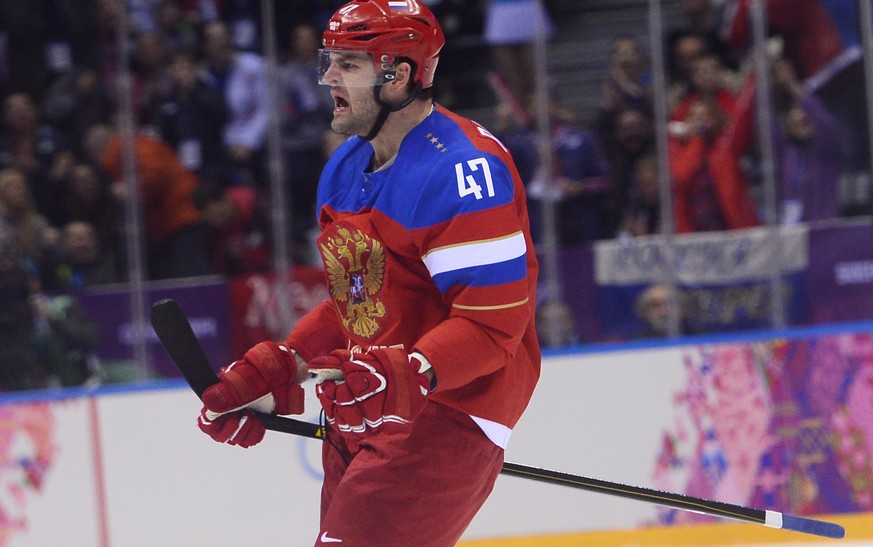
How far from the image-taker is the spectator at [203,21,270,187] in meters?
5.49

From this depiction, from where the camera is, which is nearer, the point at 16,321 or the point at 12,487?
the point at 12,487

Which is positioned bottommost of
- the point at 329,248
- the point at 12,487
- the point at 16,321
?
the point at 12,487

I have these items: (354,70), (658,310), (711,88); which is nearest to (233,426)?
(354,70)

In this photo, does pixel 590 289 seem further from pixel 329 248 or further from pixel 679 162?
pixel 329 248

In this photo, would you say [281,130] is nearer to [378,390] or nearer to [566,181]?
[566,181]

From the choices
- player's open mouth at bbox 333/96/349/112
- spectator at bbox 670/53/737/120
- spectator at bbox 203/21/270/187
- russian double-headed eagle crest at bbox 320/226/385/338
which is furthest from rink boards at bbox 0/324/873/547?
player's open mouth at bbox 333/96/349/112

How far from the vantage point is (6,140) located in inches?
229

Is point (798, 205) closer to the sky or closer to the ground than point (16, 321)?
closer to the sky

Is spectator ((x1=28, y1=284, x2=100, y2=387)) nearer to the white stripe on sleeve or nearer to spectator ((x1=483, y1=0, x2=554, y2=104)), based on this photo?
spectator ((x1=483, y1=0, x2=554, y2=104))

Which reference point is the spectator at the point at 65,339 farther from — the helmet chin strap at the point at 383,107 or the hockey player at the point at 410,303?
the helmet chin strap at the point at 383,107

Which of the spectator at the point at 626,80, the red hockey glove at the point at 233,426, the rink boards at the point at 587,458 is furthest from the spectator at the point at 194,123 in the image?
the red hockey glove at the point at 233,426

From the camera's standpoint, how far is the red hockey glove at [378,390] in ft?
6.86

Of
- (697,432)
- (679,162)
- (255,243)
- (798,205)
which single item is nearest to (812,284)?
(798,205)

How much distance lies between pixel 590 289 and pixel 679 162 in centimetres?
59
